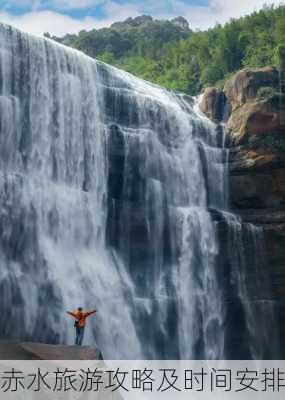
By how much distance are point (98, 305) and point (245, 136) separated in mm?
12980

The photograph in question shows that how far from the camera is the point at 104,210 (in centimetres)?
3409

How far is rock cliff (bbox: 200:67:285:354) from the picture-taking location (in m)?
37.2

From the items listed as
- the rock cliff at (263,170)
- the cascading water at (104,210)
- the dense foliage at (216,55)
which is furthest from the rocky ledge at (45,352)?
the dense foliage at (216,55)

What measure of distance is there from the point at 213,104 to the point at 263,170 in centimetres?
718

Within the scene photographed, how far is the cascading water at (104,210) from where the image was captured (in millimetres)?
30219

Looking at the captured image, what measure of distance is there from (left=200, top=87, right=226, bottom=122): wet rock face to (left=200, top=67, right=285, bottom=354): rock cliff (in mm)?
2644

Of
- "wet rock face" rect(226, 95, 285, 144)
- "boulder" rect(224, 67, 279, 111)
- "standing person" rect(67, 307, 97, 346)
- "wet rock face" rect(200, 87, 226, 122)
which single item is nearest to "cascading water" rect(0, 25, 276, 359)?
"wet rock face" rect(226, 95, 285, 144)

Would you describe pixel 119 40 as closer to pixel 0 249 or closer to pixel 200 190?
pixel 200 190

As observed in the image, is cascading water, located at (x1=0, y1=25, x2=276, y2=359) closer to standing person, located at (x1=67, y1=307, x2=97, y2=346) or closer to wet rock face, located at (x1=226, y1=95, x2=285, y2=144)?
wet rock face, located at (x1=226, y1=95, x2=285, y2=144)

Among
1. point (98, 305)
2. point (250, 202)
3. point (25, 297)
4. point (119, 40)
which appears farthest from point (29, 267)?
point (119, 40)

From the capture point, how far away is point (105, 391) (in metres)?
21.0

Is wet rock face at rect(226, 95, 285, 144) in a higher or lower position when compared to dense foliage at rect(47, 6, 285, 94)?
lower

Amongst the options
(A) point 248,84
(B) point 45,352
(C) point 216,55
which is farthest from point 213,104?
(B) point 45,352

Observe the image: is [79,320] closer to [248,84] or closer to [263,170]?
[263,170]
